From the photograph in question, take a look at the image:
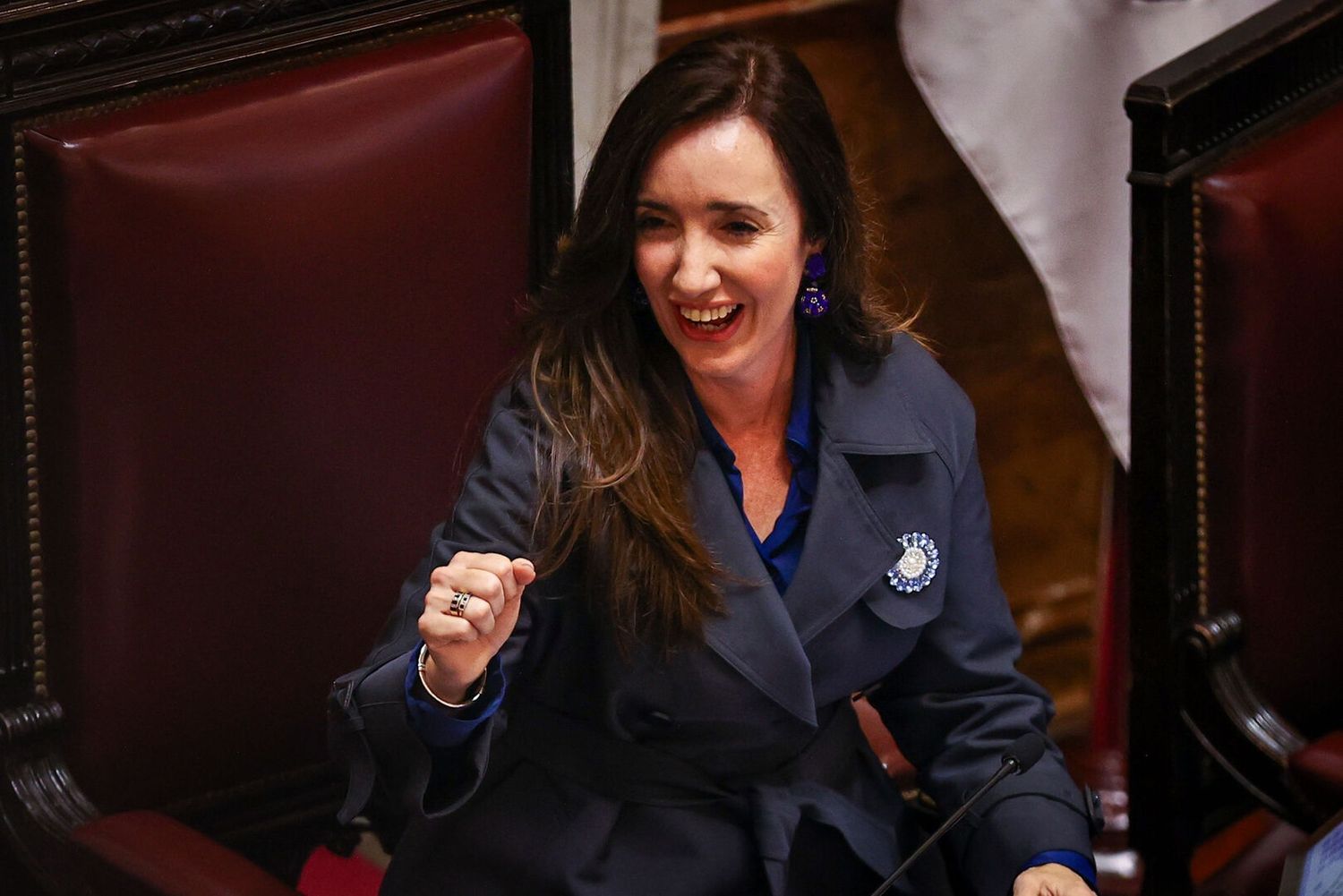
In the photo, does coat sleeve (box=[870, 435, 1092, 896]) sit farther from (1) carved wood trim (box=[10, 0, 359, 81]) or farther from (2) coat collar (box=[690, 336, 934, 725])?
(1) carved wood trim (box=[10, 0, 359, 81])

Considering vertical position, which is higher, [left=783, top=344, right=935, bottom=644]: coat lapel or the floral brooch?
[left=783, top=344, right=935, bottom=644]: coat lapel

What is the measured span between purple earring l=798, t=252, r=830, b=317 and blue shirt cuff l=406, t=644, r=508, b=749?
350 mm

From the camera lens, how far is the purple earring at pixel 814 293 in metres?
1.27

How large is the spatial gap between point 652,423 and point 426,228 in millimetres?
Answer: 323

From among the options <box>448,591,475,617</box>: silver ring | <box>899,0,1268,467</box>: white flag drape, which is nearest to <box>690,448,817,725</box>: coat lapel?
<box>448,591,475,617</box>: silver ring

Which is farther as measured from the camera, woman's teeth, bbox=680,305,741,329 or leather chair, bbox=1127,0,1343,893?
leather chair, bbox=1127,0,1343,893

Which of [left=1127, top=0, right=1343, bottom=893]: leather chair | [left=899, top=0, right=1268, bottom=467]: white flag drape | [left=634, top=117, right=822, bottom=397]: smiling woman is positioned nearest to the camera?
[left=634, top=117, right=822, bottom=397]: smiling woman

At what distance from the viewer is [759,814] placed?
129 centimetres

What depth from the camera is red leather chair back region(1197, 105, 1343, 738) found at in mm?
1505

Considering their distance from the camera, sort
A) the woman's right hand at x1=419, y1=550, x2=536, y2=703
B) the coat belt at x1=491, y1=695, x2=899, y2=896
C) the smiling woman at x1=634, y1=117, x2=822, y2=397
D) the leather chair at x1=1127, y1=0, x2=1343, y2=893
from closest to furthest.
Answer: the woman's right hand at x1=419, y1=550, x2=536, y2=703 < the smiling woman at x1=634, y1=117, x2=822, y2=397 < the coat belt at x1=491, y1=695, x2=899, y2=896 < the leather chair at x1=1127, y1=0, x2=1343, y2=893

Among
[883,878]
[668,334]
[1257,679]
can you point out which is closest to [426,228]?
[668,334]

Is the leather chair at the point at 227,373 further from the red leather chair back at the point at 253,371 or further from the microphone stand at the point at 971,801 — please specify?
the microphone stand at the point at 971,801

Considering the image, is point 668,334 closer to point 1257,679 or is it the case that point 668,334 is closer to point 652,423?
point 652,423

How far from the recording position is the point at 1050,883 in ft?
4.10
